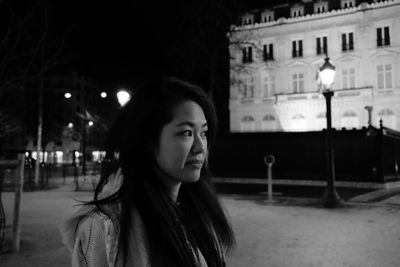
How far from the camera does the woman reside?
1.27m

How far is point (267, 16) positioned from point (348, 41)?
872cm

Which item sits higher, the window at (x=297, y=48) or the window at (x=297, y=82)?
the window at (x=297, y=48)

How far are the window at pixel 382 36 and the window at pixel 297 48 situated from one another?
6927 mm

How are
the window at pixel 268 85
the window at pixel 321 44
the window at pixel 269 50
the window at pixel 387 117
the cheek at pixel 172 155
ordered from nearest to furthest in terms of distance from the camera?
the cheek at pixel 172 155 < the window at pixel 387 117 < the window at pixel 321 44 < the window at pixel 269 50 < the window at pixel 268 85

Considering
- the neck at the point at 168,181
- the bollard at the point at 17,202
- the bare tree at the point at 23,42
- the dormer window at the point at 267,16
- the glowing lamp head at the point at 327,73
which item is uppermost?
the dormer window at the point at 267,16

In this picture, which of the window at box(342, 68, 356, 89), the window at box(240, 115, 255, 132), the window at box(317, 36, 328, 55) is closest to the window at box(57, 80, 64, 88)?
the window at box(240, 115, 255, 132)

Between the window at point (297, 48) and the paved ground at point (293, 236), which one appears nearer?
the paved ground at point (293, 236)

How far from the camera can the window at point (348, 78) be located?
32.7 metres

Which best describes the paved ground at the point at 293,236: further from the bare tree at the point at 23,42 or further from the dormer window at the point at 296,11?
the dormer window at the point at 296,11

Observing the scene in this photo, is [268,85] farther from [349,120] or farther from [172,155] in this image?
[172,155]

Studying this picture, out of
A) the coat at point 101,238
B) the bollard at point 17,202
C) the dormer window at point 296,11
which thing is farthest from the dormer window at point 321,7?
the coat at point 101,238

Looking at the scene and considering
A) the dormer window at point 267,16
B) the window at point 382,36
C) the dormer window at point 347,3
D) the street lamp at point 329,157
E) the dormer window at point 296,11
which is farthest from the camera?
the dormer window at point 267,16

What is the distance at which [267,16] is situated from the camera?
1436 inches

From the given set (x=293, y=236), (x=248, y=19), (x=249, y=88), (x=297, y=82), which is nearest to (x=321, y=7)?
(x=248, y=19)
